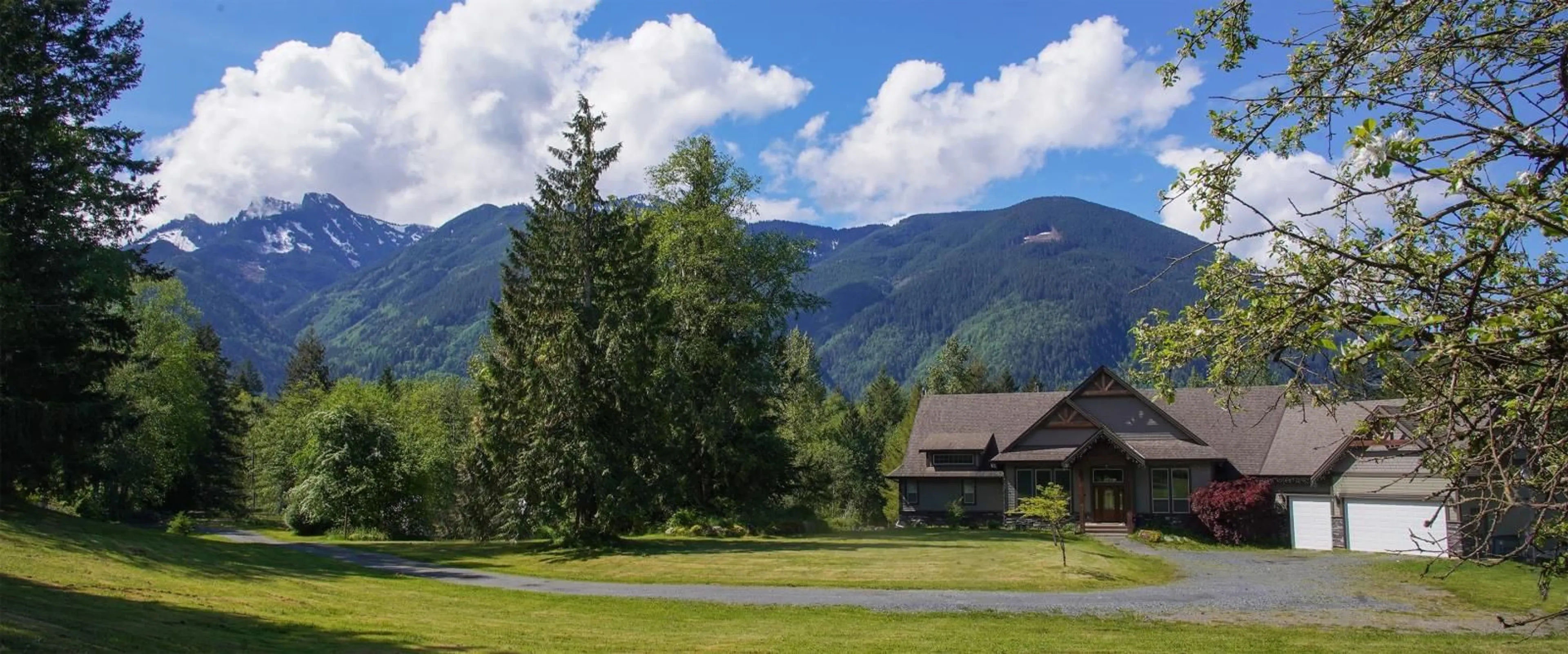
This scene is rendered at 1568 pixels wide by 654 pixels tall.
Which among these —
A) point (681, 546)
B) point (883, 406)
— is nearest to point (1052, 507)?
point (681, 546)

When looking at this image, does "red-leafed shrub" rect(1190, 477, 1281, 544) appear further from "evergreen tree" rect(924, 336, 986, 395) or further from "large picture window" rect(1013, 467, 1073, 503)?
"evergreen tree" rect(924, 336, 986, 395)

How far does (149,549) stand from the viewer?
22562 millimetres

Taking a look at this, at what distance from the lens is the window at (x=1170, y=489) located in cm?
4341

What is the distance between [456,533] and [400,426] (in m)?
6.77

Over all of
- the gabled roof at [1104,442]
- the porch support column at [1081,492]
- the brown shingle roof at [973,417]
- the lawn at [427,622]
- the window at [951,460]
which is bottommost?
the lawn at [427,622]

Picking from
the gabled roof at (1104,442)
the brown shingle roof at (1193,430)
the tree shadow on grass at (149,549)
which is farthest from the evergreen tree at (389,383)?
the gabled roof at (1104,442)

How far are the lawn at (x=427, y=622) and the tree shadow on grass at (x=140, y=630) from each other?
42 mm

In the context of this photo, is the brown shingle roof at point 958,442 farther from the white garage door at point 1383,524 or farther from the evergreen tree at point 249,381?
the evergreen tree at point 249,381

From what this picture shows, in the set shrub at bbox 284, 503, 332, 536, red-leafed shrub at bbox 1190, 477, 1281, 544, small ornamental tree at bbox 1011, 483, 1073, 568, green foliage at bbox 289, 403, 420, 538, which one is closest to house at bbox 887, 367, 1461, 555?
red-leafed shrub at bbox 1190, 477, 1281, 544

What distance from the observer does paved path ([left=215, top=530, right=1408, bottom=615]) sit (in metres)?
21.0

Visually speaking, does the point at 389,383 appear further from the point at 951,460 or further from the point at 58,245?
the point at 58,245

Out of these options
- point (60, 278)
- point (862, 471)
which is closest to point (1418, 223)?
point (60, 278)

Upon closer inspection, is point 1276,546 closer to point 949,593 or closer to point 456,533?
point 949,593

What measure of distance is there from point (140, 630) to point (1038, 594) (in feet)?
60.4
